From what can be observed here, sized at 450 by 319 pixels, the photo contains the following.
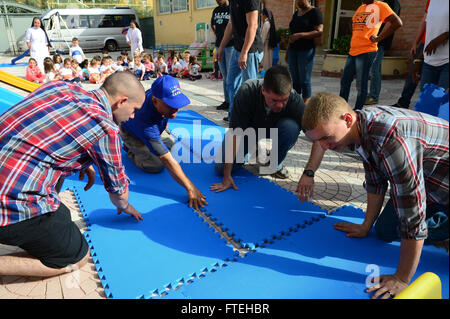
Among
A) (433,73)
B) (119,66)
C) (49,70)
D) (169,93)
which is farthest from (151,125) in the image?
(119,66)

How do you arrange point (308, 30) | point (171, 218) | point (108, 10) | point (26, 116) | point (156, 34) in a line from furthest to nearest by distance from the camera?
point (156, 34) → point (108, 10) → point (308, 30) → point (171, 218) → point (26, 116)

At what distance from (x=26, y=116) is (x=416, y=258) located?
225 cm

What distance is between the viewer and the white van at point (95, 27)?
1831 cm

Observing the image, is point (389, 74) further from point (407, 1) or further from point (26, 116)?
point (26, 116)

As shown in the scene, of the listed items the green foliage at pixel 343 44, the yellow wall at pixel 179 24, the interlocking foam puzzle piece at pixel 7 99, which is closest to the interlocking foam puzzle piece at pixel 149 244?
the interlocking foam puzzle piece at pixel 7 99

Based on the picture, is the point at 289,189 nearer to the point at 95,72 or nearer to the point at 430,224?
the point at 430,224

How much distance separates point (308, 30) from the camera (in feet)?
16.0

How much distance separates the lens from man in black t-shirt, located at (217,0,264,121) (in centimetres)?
398

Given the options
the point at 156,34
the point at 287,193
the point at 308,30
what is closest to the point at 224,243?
the point at 287,193

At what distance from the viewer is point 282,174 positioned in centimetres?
339

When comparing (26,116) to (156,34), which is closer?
(26,116)

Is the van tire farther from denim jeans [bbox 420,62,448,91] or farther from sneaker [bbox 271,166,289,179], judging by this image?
denim jeans [bbox 420,62,448,91]

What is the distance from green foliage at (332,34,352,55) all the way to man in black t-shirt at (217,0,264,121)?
→ 613cm

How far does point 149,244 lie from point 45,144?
3.36ft
